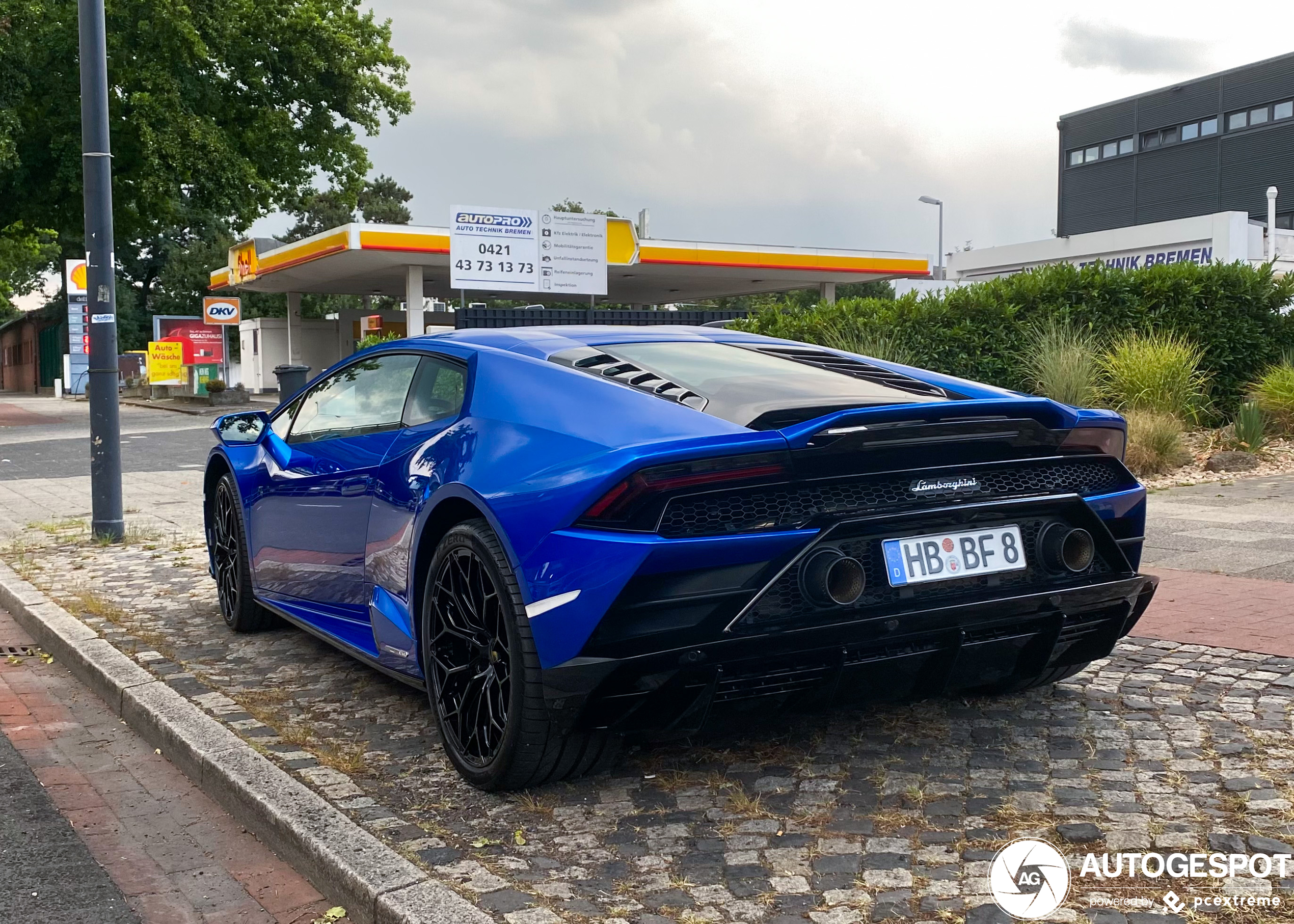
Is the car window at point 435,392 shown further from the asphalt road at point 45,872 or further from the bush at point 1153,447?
the bush at point 1153,447

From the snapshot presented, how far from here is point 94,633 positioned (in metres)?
5.67

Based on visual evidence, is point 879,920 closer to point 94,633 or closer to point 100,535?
point 94,633

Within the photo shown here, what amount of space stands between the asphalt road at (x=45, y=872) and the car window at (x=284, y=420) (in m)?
1.89

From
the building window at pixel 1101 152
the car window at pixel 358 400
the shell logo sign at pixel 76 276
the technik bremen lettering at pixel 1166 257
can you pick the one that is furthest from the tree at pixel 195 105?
the building window at pixel 1101 152

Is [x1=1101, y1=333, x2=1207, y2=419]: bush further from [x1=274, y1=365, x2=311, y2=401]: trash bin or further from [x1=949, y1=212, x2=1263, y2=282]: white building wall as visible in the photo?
[x1=949, y1=212, x2=1263, y2=282]: white building wall

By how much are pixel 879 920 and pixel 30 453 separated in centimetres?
1893

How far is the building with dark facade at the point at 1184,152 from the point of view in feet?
151

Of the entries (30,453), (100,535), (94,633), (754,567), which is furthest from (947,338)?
(30,453)

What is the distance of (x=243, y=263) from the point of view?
39969mm

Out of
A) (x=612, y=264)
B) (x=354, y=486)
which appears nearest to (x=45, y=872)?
(x=354, y=486)

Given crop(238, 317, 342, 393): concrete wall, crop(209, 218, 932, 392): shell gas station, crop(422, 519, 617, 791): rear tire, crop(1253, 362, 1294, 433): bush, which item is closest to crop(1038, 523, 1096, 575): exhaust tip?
crop(422, 519, 617, 791): rear tire

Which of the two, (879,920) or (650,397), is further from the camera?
(650,397)

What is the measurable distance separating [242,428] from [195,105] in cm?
2291

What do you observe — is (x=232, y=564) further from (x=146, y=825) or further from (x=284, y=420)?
(x=146, y=825)
